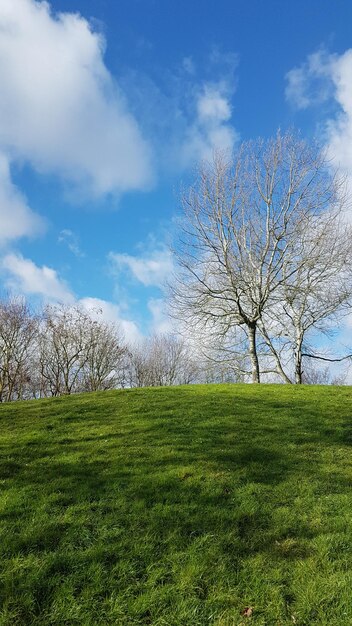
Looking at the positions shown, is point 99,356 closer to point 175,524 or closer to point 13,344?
point 13,344

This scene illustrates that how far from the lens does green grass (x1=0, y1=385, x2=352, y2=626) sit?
440 centimetres

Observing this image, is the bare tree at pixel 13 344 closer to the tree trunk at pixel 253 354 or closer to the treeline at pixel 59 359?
the treeline at pixel 59 359

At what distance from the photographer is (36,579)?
15.1 ft

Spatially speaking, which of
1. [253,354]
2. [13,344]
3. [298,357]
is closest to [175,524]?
[253,354]

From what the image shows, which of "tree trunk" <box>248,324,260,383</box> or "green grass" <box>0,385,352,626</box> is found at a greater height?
"tree trunk" <box>248,324,260,383</box>

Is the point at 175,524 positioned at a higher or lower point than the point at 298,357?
lower

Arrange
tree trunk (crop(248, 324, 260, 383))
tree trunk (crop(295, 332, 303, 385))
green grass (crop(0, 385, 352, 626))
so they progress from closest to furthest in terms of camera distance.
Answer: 1. green grass (crop(0, 385, 352, 626))
2. tree trunk (crop(248, 324, 260, 383))
3. tree trunk (crop(295, 332, 303, 385))

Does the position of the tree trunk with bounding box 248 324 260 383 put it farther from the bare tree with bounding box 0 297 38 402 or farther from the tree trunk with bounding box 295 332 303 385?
the bare tree with bounding box 0 297 38 402

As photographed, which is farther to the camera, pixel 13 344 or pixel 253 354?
pixel 13 344

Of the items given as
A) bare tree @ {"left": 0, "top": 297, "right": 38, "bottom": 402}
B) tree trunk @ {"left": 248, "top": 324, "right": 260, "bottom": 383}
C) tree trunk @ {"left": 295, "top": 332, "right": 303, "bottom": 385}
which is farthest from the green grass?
bare tree @ {"left": 0, "top": 297, "right": 38, "bottom": 402}

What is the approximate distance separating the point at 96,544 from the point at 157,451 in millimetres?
3693

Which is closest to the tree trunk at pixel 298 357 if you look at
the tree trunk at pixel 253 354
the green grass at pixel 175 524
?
the tree trunk at pixel 253 354

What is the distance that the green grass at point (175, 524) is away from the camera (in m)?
4.40

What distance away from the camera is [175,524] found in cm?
593
